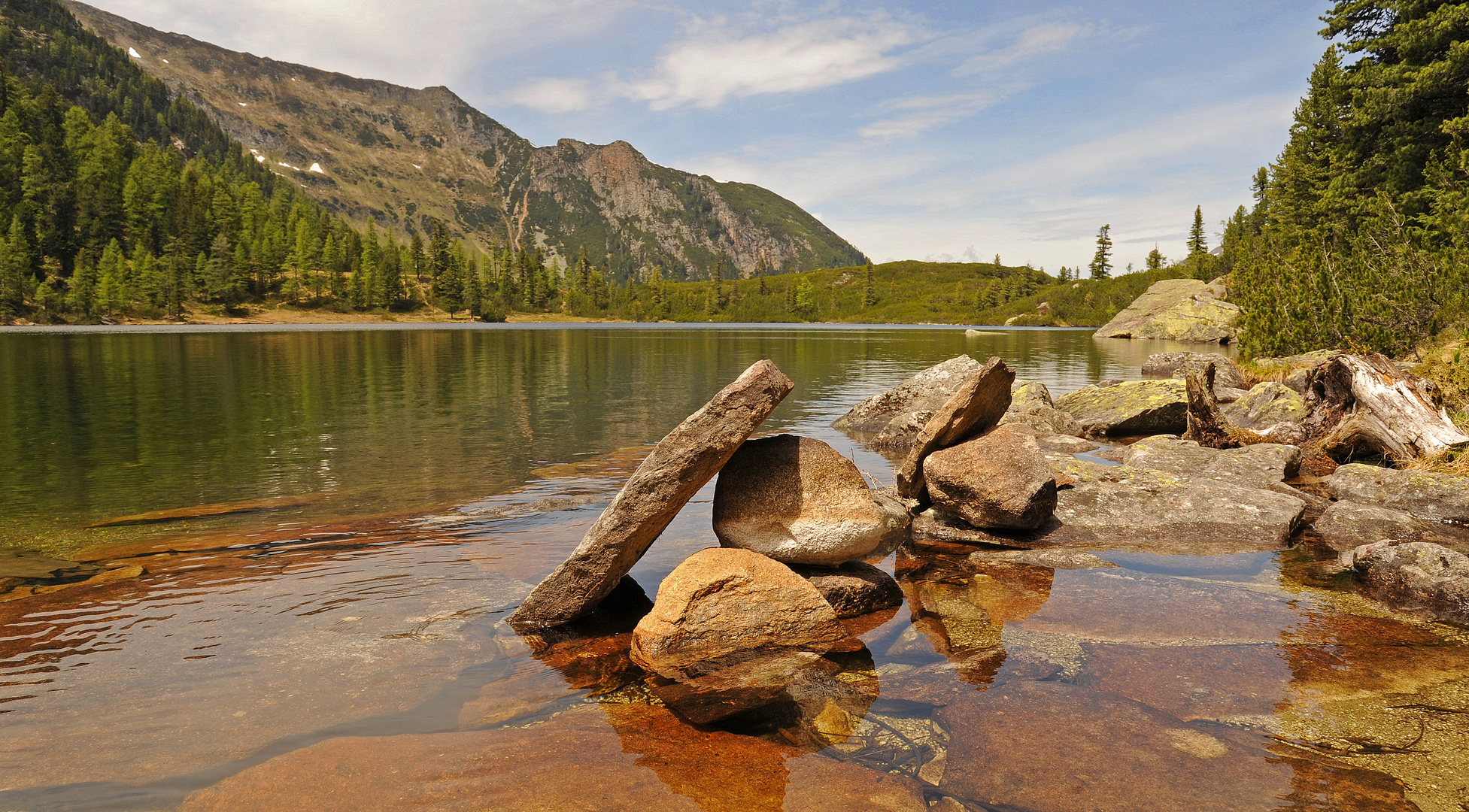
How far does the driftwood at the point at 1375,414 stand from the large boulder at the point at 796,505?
44.2ft

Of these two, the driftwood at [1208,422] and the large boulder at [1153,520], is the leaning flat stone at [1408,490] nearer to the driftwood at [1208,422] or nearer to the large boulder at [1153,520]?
the large boulder at [1153,520]

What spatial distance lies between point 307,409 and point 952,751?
34.2m

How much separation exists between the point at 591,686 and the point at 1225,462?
50.6ft

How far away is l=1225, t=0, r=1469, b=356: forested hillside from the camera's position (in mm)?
25625

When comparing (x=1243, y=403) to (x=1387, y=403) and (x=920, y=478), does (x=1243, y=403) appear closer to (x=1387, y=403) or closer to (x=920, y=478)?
(x=1387, y=403)

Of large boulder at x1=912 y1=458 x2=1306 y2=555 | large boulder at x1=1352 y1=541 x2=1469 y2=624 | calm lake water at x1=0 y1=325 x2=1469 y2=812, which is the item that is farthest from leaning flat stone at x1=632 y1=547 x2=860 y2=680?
large boulder at x1=1352 y1=541 x2=1469 y2=624

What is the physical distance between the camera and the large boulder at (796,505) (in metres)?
9.81

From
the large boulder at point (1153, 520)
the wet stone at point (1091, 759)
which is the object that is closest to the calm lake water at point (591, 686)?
the wet stone at point (1091, 759)

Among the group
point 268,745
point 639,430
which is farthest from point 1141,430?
point 268,745

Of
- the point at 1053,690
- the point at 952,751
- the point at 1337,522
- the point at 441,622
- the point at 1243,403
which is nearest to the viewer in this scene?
the point at 952,751

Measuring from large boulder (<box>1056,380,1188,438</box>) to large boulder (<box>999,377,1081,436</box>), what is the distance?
43 centimetres

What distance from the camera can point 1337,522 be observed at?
12.5 metres

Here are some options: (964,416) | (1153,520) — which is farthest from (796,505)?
(1153,520)

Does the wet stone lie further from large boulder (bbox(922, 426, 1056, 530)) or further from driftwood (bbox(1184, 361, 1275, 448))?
driftwood (bbox(1184, 361, 1275, 448))
